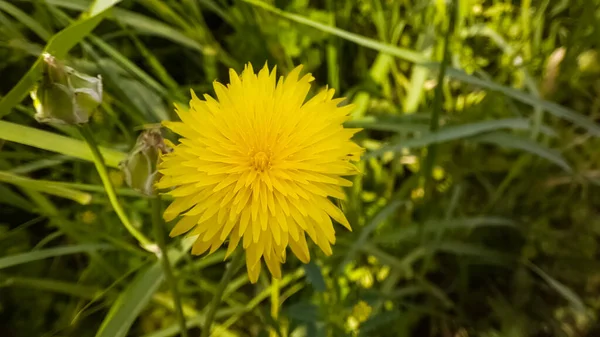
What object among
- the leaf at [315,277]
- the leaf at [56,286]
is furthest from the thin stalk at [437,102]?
the leaf at [56,286]

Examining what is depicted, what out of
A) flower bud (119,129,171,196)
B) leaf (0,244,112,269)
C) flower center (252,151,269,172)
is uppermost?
leaf (0,244,112,269)

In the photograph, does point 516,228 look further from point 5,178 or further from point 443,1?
point 5,178

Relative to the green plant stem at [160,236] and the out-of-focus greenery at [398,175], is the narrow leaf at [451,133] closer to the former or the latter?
the out-of-focus greenery at [398,175]

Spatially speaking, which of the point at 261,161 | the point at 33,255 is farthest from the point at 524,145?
the point at 33,255

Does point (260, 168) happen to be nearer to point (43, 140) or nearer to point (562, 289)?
point (43, 140)

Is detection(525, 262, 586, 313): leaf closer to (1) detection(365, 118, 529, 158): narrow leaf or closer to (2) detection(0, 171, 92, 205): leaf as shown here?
(1) detection(365, 118, 529, 158): narrow leaf

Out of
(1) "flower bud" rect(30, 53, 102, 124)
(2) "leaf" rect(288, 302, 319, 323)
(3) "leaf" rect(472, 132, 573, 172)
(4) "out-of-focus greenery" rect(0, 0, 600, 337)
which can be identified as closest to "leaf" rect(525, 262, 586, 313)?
(4) "out-of-focus greenery" rect(0, 0, 600, 337)
